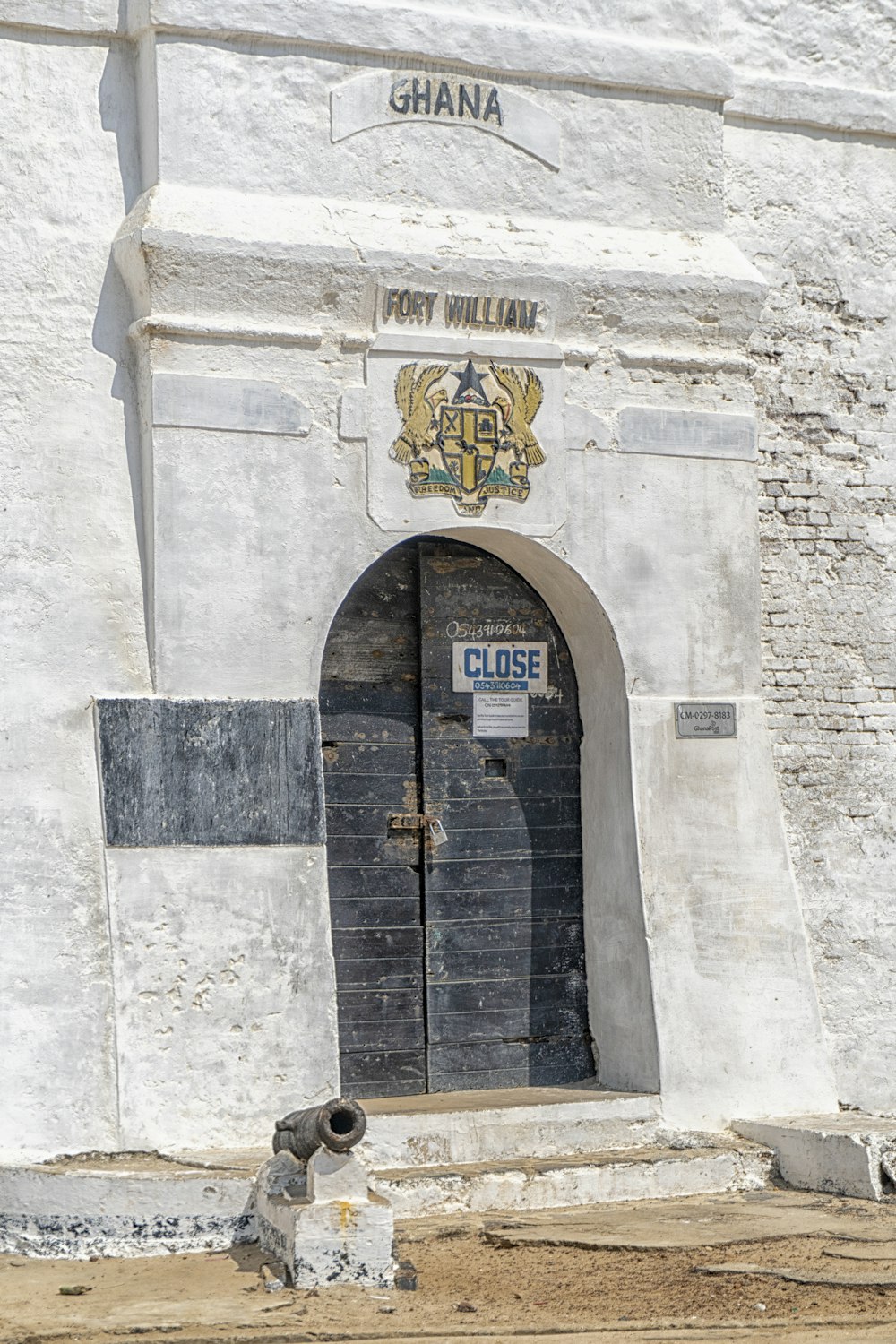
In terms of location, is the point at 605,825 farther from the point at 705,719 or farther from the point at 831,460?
the point at 831,460

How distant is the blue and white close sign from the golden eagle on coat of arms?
77 centimetres

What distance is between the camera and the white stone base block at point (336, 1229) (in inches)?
254

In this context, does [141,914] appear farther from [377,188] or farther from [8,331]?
[377,188]

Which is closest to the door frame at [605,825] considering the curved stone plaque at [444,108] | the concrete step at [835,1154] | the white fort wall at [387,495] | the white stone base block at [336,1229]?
the white fort wall at [387,495]

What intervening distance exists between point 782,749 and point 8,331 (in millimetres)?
4157

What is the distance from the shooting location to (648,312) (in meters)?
8.67

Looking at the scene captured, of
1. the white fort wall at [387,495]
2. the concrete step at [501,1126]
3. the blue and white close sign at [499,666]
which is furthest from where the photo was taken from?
the blue and white close sign at [499,666]

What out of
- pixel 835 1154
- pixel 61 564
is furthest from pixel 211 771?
pixel 835 1154

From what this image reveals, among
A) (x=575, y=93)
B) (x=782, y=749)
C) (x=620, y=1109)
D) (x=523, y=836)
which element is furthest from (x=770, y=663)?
(x=575, y=93)

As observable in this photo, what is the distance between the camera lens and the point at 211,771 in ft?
25.4

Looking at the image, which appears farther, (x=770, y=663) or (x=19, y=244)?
(x=770, y=663)

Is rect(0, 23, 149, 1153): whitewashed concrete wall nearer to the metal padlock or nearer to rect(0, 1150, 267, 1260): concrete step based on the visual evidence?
rect(0, 1150, 267, 1260): concrete step

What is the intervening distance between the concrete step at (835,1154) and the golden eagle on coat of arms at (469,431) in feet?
10.1

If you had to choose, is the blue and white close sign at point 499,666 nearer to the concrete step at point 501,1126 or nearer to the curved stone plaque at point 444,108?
the concrete step at point 501,1126
